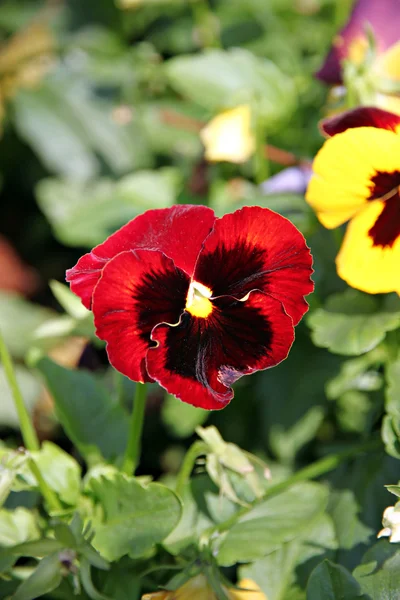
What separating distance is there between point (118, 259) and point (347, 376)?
1.59 ft

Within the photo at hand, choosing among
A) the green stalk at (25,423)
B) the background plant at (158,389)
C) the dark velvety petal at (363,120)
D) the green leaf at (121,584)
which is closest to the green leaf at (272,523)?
the background plant at (158,389)

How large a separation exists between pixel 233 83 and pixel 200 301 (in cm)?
75

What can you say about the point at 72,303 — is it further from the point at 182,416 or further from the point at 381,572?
the point at 381,572

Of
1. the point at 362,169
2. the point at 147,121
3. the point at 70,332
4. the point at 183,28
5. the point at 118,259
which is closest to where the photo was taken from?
the point at 118,259

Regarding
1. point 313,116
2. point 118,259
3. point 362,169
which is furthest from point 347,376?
point 313,116

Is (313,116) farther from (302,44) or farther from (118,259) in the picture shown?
(118,259)

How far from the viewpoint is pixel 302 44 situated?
1812mm

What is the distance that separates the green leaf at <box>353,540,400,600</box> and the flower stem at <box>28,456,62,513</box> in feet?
1.23

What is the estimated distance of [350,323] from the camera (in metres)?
0.97

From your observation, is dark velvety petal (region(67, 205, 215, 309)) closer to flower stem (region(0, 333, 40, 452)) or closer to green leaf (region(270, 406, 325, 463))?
flower stem (region(0, 333, 40, 452))

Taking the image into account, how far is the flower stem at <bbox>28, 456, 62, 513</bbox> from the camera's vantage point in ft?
2.75

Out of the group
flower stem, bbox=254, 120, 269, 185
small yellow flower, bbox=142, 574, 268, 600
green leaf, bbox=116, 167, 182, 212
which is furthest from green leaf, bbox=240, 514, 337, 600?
green leaf, bbox=116, 167, 182, 212

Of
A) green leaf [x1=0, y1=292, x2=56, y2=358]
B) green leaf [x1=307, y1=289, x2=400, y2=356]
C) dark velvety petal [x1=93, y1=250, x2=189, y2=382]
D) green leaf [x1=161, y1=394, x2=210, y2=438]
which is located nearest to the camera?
dark velvety petal [x1=93, y1=250, x2=189, y2=382]

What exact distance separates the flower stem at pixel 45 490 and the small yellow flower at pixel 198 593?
18cm
